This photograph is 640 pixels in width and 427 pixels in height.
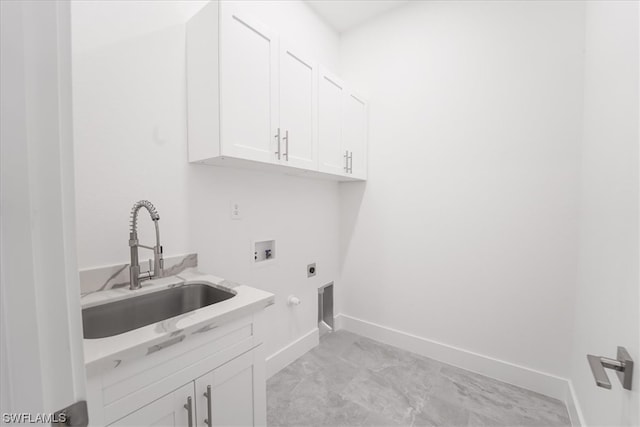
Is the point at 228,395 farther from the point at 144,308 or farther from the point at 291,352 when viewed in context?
the point at 291,352

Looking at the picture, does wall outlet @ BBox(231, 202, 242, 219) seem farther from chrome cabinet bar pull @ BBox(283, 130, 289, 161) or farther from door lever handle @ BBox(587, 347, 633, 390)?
door lever handle @ BBox(587, 347, 633, 390)

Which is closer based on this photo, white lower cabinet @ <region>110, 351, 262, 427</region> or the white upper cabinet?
white lower cabinet @ <region>110, 351, 262, 427</region>

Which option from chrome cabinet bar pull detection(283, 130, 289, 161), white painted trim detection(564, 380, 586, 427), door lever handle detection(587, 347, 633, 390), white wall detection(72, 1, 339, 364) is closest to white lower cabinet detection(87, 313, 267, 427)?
white wall detection(72, 1, 339, 364)

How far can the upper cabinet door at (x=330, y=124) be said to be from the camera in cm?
194

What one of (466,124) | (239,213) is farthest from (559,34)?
(239,213)

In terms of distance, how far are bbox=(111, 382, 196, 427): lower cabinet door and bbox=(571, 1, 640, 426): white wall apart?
1319 mm

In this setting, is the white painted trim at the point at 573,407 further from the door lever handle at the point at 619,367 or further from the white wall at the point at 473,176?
the door lever handle at the point at 619,367

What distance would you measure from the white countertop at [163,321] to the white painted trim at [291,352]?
97 cm

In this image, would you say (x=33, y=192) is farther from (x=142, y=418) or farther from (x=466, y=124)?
(x=466, y=124)

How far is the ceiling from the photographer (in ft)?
7.34

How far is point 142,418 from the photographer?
2.70ft

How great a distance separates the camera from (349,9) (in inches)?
91.3

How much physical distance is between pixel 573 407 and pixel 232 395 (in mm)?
1940

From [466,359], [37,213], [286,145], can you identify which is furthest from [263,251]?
[466,359]
